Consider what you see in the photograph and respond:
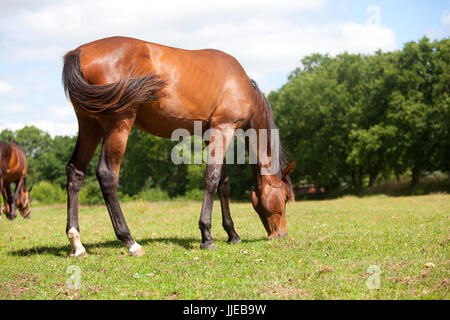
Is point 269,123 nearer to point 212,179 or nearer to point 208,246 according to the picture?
point 212,179

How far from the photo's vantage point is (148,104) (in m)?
5.85

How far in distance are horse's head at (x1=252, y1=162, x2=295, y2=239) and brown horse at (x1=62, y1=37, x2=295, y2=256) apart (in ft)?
0.06

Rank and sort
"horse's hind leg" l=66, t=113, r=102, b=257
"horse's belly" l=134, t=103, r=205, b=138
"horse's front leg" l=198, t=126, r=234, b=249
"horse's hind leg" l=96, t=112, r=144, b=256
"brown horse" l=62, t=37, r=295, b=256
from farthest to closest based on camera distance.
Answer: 1. "horse's front leg" l=198, t=126, r=234, b=249
2. "horse's hind leg" l=66, t=113, r=102, b=257
3. "horse's belly" l=134, t=103, r=205, b=138
4. "horse's hind leg" l=96, t=112, r=144, b=256
5. "brown horse" l=62, t=37, r=295, b=256

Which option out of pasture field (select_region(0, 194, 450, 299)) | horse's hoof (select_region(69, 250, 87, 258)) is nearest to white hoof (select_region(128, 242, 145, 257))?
pasture field (select_region(0, 194, 450, 299))

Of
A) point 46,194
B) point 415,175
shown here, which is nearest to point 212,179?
point 415,175

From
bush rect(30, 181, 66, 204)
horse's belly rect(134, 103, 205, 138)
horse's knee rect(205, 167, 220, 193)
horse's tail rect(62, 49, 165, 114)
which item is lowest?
bush rect(30, 181, 66, 204)

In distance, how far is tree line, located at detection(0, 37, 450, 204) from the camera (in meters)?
31.6

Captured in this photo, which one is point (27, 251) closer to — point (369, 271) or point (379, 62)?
point (369, 271)

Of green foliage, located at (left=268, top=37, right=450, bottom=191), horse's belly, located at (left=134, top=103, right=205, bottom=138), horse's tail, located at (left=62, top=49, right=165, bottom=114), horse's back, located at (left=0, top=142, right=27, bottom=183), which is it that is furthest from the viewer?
green foliage, located at (left=268, top=37, right=450, bottom=191)

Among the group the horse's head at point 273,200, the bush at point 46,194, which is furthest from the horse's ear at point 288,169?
the bush at point 46,194

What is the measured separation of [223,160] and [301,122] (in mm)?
35092

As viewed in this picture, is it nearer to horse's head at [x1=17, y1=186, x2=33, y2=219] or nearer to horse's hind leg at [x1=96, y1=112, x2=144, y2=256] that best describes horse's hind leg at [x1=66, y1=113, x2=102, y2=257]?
horse's hind leg at [x1=96, y1=112, x2=144, y2=256]
